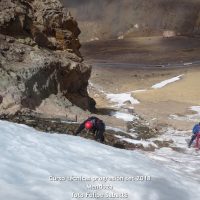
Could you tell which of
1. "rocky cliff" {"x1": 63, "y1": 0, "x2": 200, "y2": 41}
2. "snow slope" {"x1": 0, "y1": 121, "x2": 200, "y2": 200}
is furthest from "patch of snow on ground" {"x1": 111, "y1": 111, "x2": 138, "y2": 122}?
"rocky cliff" {"x1": 63, "y1": 0, "x2": 200, "y2": 41}

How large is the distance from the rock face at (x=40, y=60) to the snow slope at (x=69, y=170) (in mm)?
4479

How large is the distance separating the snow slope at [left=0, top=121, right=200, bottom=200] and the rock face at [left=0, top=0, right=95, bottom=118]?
4479 millimetres

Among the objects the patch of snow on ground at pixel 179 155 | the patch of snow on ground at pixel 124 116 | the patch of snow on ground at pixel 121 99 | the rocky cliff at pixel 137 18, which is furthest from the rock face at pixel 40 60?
the rocky cliff at pixel 137 18

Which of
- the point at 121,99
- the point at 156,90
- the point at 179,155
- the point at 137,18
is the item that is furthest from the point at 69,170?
the point at 137,18

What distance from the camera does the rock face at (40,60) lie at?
14314mm

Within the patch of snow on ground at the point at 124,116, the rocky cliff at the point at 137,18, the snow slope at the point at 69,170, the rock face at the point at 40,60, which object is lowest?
the patch of snow on ground at the point at 124,116

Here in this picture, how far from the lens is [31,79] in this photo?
49.0ft

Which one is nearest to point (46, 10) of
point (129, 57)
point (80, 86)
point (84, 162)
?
point (80, 86)

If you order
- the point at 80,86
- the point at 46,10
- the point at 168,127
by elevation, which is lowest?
the point at 168,127

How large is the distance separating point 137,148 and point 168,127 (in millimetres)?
6160

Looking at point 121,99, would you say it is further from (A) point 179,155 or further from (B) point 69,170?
(B) point 69,170

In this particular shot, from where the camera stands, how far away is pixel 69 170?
7.09 metres

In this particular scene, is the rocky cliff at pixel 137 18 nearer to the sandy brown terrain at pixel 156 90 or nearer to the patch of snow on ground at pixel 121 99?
the sandy brown terrain at pixel 156 90

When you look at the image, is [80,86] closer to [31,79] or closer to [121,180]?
[31,79]
